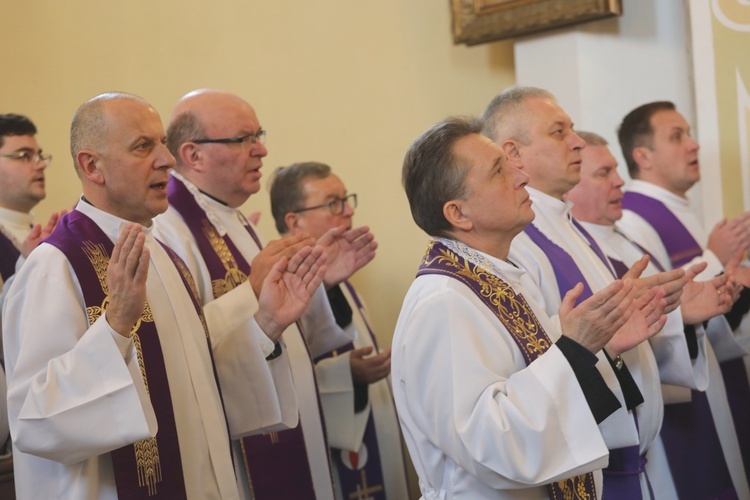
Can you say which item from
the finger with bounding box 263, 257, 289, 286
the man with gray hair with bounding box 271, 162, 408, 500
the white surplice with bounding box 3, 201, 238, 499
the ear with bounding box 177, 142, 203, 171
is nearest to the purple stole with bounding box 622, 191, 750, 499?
the man with gray hair with bounding box 271, 162, 408, 500

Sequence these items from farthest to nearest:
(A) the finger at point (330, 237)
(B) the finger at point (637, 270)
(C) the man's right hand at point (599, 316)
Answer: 1. (A) the finger at point (330, 237)
2. (B) the finger at point (637, 270)
3. (C) the man's right hand at point (599, 316)

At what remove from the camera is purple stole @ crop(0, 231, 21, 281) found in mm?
5160

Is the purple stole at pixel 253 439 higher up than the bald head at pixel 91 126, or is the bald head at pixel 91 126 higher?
the bald head at pixel 91 126

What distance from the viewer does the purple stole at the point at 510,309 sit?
9.68 feet

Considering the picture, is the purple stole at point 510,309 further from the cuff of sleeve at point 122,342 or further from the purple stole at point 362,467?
the purple stole at point 362,467

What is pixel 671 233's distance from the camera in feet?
18.3

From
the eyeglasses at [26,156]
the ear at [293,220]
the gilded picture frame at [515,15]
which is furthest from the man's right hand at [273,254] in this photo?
the gilded picture frame at [515,15]

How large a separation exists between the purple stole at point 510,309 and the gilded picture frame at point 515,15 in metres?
3.18

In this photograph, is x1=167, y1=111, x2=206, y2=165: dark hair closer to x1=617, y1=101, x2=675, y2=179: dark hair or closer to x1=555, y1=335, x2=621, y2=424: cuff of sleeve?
x1=555, y1=335, x2=621, y2=424: cuff of sleeve

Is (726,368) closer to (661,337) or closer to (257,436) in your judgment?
(661,337)

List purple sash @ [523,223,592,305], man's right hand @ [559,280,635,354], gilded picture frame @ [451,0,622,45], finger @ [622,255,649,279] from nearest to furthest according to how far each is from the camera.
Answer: man's right hand @ [559,280,635,354]
finger @ [622,255,649,279]
purple sash @ [523,223,592,305]
gilded picture frame @ [451,0,622,45]

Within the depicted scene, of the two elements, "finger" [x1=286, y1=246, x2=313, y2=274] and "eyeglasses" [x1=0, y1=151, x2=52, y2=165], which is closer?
"finger" [x1=286, y1=246, x2=313, y2=274]

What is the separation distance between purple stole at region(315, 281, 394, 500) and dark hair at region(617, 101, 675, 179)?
1981mm

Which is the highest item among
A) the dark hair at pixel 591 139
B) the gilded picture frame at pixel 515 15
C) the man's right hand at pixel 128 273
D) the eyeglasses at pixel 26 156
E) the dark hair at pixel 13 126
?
the gilded picture frame at pixel 515 15
